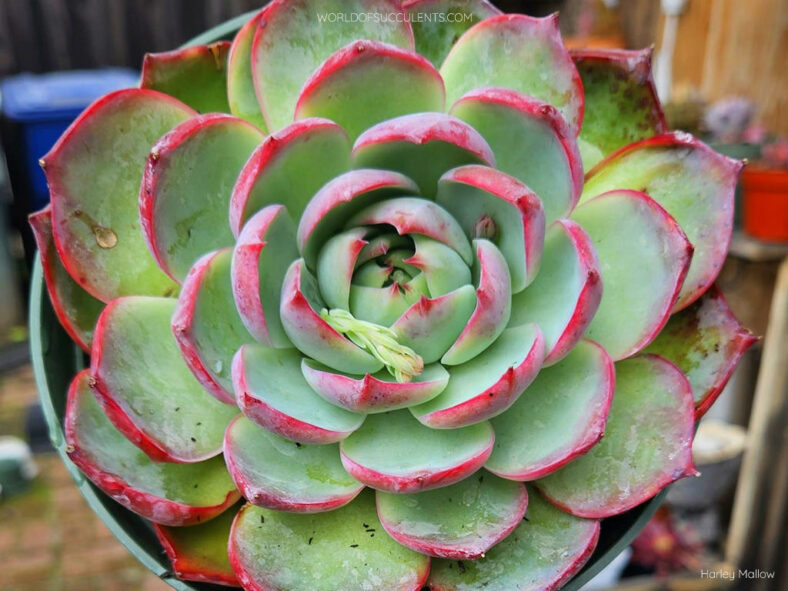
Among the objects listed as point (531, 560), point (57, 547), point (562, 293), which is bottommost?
point (57, 547)

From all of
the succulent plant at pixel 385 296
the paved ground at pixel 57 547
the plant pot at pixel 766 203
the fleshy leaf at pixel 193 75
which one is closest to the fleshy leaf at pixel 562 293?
the succulent plant at pixel 385 296

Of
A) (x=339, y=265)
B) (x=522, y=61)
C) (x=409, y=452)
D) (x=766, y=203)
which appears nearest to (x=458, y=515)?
(x=409, y=452)

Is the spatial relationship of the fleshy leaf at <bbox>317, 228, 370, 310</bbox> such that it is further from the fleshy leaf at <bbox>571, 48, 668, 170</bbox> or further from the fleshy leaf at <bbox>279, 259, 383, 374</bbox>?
the fleshy leaf at <bbox>571, 48, 668, 170</bbox>

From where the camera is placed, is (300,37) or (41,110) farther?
(41,110)

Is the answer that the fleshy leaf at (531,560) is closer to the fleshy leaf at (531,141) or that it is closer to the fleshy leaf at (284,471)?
the fleshy leaf at (284,471)

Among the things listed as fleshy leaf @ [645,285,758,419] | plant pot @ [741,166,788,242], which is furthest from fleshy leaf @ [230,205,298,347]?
plant pot @ [741,166,788,242]

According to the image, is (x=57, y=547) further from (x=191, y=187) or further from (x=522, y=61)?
(x=522, y=61)
